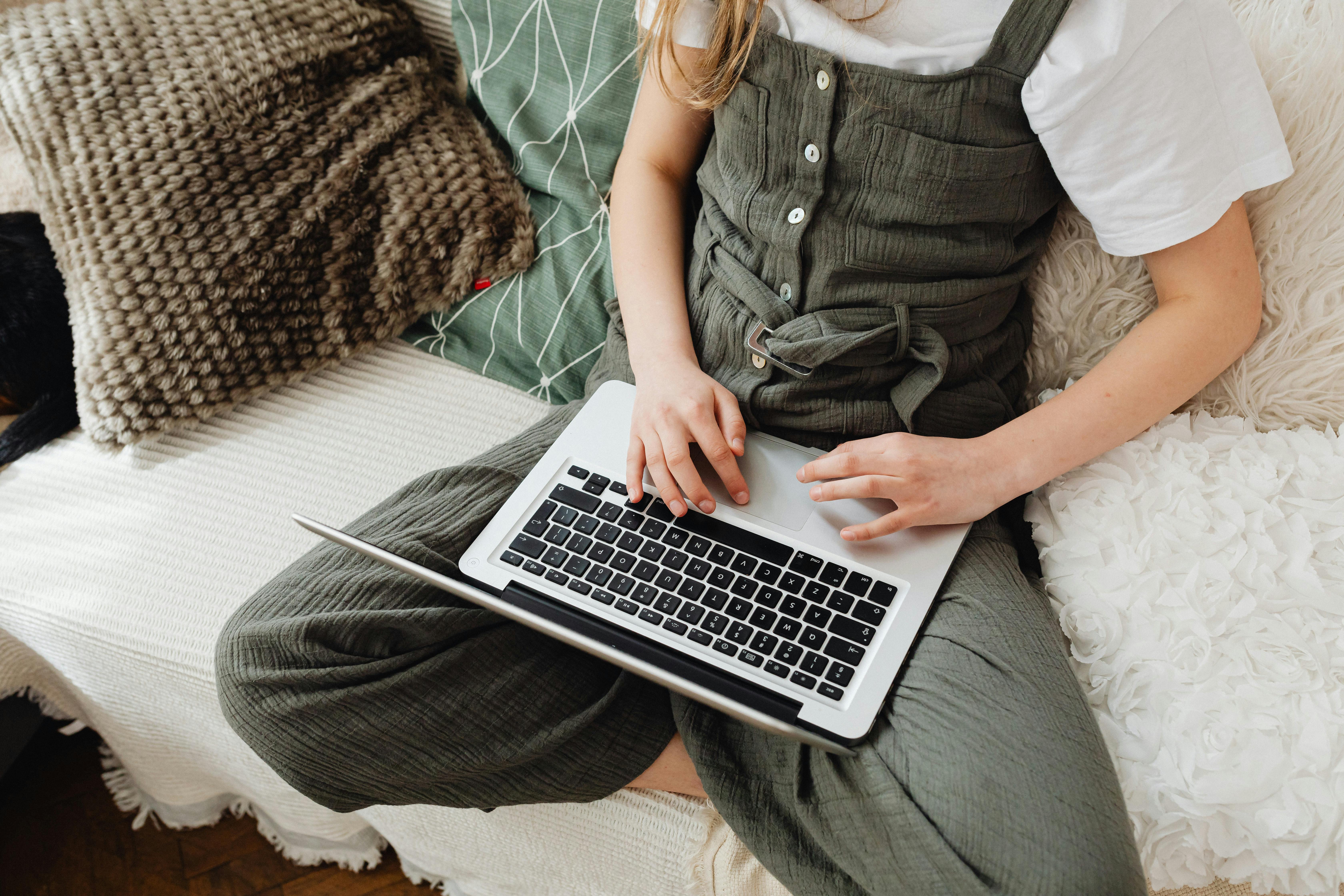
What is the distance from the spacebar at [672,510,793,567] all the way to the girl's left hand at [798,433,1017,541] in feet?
0.16

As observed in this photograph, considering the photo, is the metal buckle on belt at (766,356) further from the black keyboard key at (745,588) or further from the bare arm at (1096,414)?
the black keyboard key at (745,588)

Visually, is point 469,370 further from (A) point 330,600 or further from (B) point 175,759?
(B) point 175,759

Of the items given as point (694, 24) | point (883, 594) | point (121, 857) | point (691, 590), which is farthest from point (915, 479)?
point (121, 857)

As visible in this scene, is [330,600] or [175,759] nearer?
[330,600]

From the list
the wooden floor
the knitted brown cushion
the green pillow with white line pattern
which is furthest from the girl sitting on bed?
the wooden floor

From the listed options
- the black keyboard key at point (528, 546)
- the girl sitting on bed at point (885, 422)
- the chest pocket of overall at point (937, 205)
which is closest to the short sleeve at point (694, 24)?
the girl sitting on bed at point (885, 422)

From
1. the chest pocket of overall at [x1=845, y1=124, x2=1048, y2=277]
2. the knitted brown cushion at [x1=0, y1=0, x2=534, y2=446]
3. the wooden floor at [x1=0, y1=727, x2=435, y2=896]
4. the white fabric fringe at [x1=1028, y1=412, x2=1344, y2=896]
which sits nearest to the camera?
the white fabric fringe at [x1=1028, y1=412, x2=1344, y2=896]

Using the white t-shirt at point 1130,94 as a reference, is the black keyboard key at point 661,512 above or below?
below

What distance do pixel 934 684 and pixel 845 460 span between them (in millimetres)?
177

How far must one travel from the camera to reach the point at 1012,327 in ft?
2.67

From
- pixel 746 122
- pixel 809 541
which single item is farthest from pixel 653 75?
pixel 809 541

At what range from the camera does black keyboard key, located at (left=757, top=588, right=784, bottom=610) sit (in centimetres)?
66

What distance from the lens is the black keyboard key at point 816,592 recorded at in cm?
66

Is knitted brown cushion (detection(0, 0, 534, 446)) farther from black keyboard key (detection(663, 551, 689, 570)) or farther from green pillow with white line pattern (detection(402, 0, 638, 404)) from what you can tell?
black keyboard key (detection(663, 551, 689, 570))
